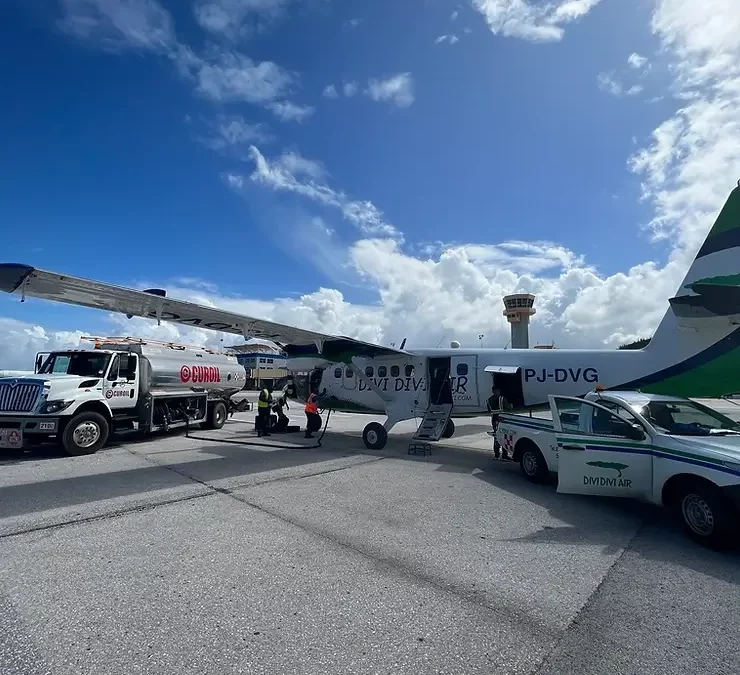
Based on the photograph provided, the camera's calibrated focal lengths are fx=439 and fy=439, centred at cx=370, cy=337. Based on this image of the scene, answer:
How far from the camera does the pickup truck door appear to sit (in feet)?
20.9

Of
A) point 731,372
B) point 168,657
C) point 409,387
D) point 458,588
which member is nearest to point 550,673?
point 458,588

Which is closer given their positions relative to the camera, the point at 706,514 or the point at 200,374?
the point at 706,514

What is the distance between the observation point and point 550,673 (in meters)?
3.06

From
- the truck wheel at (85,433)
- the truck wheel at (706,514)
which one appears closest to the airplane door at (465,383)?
the truck wheel at (706,514)

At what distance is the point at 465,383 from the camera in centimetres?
1369

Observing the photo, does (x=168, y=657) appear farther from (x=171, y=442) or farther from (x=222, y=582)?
(x=171, y=442)

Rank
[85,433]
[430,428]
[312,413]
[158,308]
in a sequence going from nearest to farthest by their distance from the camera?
[158,308]
[85,433]
[430,428]
[312,413]

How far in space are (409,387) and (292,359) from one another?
15.6ft

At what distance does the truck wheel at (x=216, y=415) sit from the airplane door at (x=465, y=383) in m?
9.71

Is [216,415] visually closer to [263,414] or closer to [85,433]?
[263,414]

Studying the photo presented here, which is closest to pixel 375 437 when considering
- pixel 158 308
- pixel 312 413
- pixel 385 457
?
pixel 385 457

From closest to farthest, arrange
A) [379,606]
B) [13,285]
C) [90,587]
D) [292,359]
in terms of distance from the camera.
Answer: [379,606], [90,587], [13,285], [292,359]

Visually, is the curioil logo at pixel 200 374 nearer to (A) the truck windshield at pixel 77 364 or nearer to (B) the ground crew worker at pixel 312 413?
(A) the truck windshield at pixel 77 364

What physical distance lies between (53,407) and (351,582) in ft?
34.2
